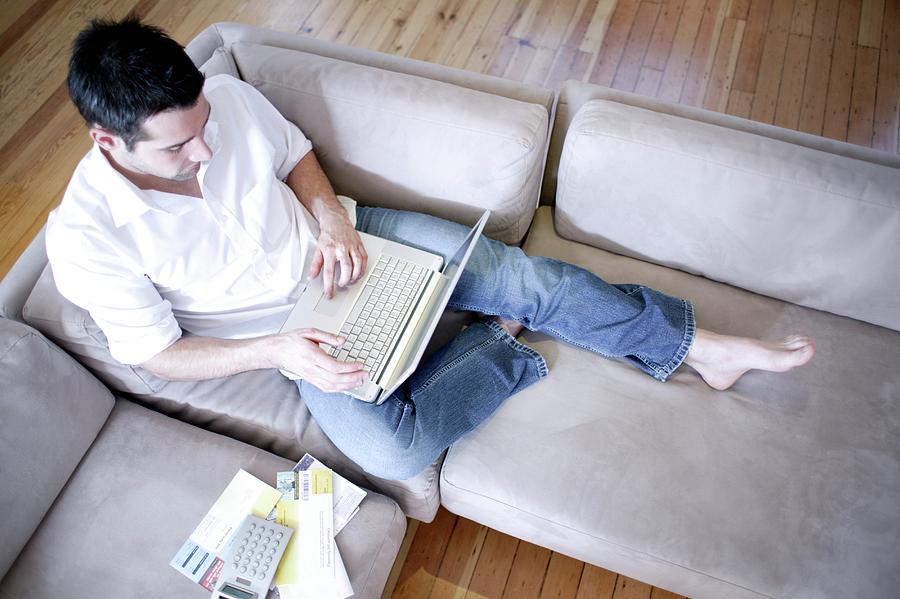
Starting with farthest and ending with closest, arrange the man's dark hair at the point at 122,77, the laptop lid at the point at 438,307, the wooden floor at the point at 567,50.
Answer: the wooden floor at the point at 567,50, the laptop lid at the point at 438,307, the man's dark hair at the point at 122,77

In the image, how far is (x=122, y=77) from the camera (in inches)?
38.7

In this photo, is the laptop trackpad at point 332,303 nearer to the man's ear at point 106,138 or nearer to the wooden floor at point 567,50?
the man's ear at point 106,138

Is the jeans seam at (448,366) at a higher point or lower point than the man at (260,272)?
lower

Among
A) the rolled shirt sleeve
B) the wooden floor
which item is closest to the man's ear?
the rolled shirt sleeve

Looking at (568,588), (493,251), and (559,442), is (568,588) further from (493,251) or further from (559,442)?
(493,251)

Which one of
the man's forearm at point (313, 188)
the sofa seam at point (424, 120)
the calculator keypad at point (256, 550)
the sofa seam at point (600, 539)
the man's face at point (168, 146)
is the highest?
the man's face at point (168, 146)

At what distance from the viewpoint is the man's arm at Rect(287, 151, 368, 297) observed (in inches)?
51.4

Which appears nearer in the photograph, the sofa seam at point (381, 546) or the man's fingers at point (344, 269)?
the sofa seam at point (381, 546)

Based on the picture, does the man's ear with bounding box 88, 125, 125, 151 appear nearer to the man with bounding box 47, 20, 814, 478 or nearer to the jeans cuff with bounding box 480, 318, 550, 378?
the man with bounding box 47, 20, 814, 478

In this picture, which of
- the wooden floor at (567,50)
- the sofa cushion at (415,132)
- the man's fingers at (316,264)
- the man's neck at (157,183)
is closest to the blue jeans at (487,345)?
the sofa cushion at (415,132)

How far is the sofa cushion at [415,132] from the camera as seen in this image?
1401 mm

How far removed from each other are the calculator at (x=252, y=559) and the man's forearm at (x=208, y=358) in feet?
0.95

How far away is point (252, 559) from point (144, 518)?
25cm

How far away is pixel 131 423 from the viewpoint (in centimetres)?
135
